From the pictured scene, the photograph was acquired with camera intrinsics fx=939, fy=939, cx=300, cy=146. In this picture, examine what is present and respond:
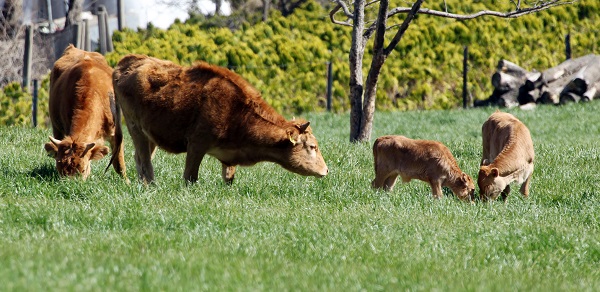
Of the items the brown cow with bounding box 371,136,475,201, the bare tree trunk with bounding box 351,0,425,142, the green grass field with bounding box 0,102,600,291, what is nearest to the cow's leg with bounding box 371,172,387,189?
the brown cow with bounding box 371,136,475,201

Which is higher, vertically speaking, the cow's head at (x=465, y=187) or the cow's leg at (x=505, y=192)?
the cow's head at (x=465, y=187)

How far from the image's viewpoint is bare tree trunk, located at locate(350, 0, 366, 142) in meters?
15.9

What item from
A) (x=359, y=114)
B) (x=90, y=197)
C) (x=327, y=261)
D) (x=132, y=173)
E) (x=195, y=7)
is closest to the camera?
(x=327, y=261)

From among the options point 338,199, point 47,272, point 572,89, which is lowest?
point 572,89

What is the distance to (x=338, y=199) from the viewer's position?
32.7ft

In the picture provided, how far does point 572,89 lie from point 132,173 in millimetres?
15947

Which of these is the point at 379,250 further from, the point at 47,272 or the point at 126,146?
the point at 126,146

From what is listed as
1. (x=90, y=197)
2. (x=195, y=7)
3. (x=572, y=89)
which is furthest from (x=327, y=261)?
(x=195, y=7)

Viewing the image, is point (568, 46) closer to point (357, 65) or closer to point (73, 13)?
point (357, 65)

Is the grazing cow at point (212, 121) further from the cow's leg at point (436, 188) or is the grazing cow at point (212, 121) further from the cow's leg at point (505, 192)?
the cow's leg at point (505, 192)

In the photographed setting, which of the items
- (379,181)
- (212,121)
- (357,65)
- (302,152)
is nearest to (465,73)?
(357,65)

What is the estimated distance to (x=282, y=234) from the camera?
26.2 feet

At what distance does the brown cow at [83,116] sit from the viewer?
10.6 meters

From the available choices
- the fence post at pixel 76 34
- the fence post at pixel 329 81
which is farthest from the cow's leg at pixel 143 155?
the fence post at pixel 329 81
